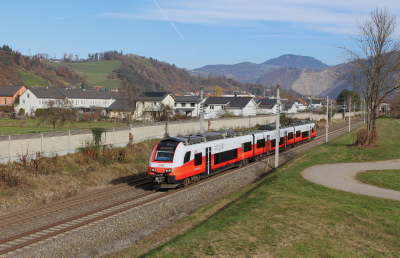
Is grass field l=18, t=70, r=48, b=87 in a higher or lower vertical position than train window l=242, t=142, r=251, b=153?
higher

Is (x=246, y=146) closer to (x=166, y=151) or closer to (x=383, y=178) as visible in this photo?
(x=166, y=151)

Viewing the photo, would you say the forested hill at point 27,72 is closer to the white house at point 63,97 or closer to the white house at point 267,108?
the white house at point 63,97

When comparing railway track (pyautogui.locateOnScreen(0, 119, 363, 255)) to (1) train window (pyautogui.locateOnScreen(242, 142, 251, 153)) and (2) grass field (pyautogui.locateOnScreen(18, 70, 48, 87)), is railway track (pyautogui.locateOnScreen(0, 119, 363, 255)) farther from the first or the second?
(2) grass field (pyautogui.locateOnScreen(18, 70, 48, 87))

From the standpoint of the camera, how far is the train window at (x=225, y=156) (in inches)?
974

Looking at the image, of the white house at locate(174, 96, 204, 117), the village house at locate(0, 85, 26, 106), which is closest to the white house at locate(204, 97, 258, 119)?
the white house at locate(174, 96, 204, 117)

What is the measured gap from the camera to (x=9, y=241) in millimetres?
12977

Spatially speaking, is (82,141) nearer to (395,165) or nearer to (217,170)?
(217,170)

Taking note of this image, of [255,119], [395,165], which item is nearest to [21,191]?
[395,165]

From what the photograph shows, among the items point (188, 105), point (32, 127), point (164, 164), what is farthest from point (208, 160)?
point (188, 105)

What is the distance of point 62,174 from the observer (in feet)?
77.5

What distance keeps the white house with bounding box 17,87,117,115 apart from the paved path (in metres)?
62.0

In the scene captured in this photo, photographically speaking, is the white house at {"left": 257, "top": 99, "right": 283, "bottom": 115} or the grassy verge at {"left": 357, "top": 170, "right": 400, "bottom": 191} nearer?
the grassy verge at {"left": 357, "top": 170, "right": 400, "bottom": 191}

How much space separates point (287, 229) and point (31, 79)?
141363 mm

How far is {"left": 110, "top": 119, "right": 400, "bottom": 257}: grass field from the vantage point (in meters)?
10.6
